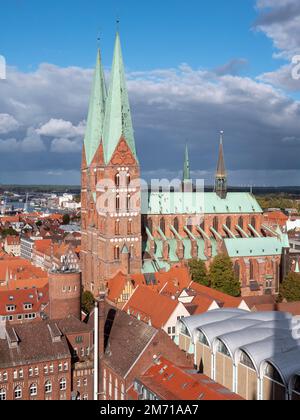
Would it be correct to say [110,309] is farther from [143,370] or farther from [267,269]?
[267,269]

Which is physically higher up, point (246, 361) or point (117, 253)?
point (117, 253)

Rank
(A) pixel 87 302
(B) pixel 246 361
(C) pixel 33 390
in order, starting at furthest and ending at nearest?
(A) pixel 87 302 < (C) pixel 33 390 < (B) pixel 246 361

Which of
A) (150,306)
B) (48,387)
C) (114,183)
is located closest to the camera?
(48,387)

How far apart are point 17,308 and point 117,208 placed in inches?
790

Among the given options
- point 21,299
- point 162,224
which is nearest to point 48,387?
point 21,299

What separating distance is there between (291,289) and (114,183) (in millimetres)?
28713

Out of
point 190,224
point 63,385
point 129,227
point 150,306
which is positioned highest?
point 129,227

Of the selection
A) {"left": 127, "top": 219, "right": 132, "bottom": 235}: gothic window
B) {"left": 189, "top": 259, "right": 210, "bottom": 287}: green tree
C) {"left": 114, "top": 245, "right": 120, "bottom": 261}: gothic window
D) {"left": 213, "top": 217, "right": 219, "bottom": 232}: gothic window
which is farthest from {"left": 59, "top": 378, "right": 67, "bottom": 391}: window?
{"left": 213, "top": 217, "right": 219, "bottom": 232}: gothic window

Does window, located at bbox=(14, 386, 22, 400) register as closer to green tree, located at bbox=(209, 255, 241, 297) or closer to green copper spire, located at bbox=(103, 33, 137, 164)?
green copper spire, located at bbox=(103, 33, 137, 164)

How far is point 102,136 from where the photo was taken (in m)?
75.1

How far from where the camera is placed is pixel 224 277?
2977 inches

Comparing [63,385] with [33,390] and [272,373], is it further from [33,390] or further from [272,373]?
[272,373]

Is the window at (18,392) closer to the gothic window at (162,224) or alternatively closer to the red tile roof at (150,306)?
the red tile roof at (150,306)
